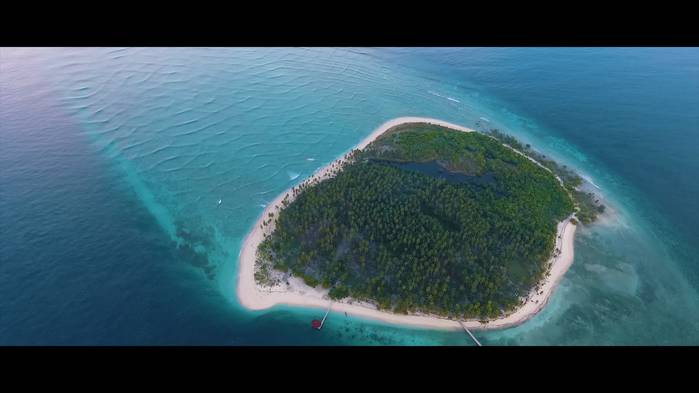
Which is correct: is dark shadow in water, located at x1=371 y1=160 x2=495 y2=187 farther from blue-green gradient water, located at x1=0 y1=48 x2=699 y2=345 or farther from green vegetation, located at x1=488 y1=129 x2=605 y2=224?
green vegetation, located at x1=488 y1=129 x2=605 y2=224

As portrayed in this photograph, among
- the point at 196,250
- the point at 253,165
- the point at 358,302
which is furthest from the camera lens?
the point at 253,165

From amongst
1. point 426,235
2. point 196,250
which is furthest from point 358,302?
point 196,250

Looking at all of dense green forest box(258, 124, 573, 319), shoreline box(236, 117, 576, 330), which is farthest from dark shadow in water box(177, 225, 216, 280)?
dense green forest box(258, 124, 573, 319)

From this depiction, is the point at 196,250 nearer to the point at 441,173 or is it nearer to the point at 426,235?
the point at 426,235

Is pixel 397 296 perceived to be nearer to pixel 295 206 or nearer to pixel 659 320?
pixel 295 206

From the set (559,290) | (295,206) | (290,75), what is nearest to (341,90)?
(290,75)

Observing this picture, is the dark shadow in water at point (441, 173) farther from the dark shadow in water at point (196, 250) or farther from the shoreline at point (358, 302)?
the dark shadow in water at point (196, 250)

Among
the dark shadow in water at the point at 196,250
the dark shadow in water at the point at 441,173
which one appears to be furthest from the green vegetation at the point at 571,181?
the dark shadow in water at the point at 196,250
